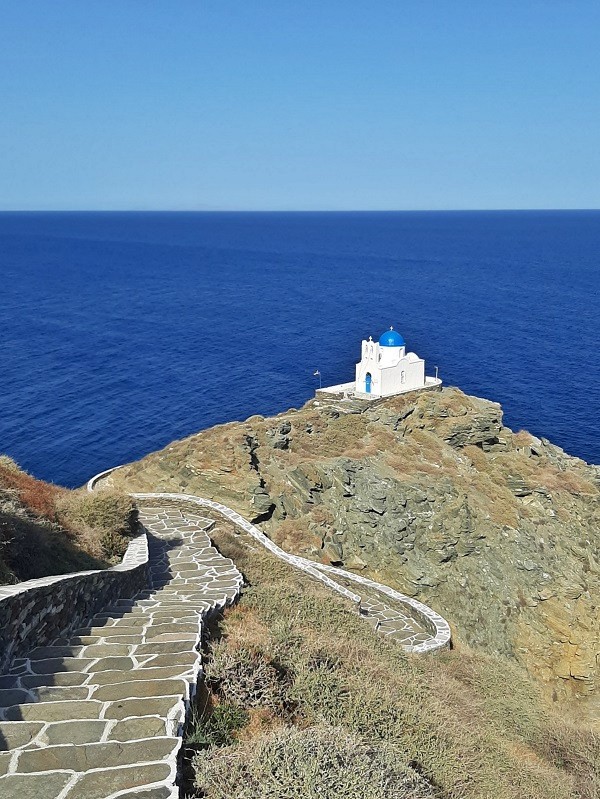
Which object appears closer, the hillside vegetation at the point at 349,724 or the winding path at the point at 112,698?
→ the winding path at the point at 112,698

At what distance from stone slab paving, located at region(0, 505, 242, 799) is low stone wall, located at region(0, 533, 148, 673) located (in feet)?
0.51

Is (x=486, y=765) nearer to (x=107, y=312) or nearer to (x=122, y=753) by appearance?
(x=122, y=753)

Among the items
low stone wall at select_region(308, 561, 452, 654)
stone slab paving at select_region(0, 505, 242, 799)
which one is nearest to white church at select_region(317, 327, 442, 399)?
low stone wall at select_region(308, 561, 452, 654)

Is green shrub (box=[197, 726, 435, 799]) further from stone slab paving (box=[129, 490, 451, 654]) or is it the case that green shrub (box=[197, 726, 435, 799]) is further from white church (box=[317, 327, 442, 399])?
white church (box=[317, 327, 442, 399])

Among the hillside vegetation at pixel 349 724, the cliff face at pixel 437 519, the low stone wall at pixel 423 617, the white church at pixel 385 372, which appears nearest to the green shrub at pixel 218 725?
the hillside vegetation at pixel 349 724

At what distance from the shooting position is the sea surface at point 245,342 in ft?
174

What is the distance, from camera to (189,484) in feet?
76.4

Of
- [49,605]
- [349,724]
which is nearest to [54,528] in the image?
[49,605]

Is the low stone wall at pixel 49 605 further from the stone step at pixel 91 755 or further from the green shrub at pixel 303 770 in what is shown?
the green shrub at pixel 303 770

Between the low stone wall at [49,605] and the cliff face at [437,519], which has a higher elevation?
the low stone wall at [49,605]

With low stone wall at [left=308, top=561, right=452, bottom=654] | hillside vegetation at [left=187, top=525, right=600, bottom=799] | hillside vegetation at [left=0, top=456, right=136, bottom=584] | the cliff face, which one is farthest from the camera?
the cliff face

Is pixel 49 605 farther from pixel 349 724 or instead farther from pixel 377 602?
pixel 377 602

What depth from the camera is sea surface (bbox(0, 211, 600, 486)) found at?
53031 millimetres

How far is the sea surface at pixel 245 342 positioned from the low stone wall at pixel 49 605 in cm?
3394
